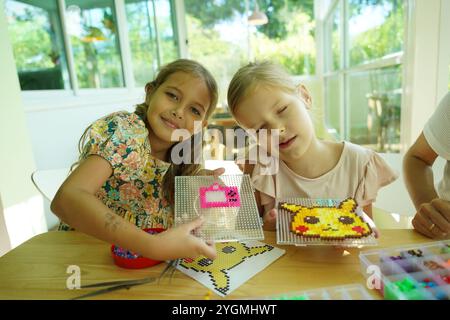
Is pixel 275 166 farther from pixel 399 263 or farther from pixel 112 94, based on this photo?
pixel 112 94

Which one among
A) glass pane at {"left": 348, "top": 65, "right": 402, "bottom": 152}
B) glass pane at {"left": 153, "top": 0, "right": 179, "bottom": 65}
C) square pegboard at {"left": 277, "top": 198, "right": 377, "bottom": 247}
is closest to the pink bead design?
square pegboard at {"left": 277, "top": 198, "right": 377, "bottom": 247}

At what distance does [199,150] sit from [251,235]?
2.07ft

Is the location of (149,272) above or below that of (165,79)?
below

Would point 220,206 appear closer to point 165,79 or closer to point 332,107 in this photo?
point 165,79

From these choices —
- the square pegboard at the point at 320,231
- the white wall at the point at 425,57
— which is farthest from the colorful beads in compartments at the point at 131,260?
the white wall at the point at 425,57

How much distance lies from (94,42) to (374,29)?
2370 mm

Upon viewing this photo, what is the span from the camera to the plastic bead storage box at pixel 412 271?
500 mm

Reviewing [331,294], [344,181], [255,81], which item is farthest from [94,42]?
[331,294]

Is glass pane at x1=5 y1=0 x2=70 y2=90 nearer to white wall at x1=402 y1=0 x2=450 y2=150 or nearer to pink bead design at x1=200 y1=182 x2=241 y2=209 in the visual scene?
pink bead design at x1=200 y1=182 x2=241 y2=209

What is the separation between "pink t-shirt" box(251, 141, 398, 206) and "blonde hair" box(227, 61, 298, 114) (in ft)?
0.87

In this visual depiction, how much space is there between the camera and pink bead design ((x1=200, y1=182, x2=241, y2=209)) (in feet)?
2.38

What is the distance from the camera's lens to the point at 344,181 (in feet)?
3.43

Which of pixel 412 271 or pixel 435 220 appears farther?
pixel 435 220
